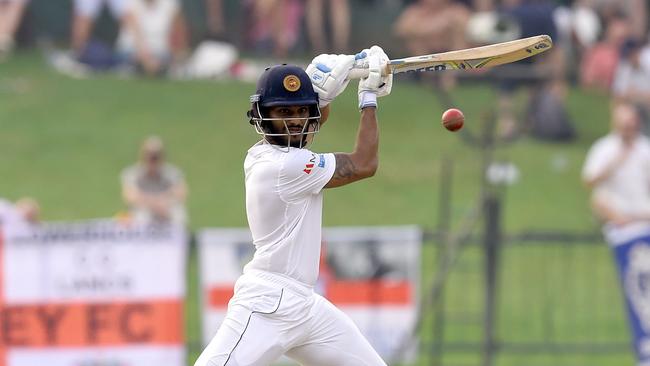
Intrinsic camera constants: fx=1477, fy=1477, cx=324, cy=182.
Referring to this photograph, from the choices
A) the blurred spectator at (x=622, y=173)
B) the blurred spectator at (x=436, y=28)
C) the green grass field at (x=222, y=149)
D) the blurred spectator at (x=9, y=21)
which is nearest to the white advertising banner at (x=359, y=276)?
the green grass field at (x=222, y=149)

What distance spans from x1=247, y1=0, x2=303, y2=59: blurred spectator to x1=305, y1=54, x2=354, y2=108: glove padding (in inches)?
485

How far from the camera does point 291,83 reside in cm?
682

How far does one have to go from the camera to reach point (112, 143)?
1759 cm

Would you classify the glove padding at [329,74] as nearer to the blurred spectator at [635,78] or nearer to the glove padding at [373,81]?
the glove padding at [373,81]

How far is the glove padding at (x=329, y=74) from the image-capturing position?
688 cm

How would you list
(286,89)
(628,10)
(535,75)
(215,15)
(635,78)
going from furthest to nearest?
(215,15), (628,10), (535,75), (635,78), (286,89)

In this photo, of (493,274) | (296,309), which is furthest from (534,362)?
(296,309)

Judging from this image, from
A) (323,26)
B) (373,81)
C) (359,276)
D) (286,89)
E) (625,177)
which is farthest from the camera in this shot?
(323,26)

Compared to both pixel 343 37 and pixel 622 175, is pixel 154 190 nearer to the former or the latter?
pixel 622 175

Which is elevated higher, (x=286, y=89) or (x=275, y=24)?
(x=275, y=24)

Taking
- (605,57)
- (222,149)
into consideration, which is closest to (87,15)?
(222,149)

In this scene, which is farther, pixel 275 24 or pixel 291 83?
pixel 275 24

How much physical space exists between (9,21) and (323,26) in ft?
13.4

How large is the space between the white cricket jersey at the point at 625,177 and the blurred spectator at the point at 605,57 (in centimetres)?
540
